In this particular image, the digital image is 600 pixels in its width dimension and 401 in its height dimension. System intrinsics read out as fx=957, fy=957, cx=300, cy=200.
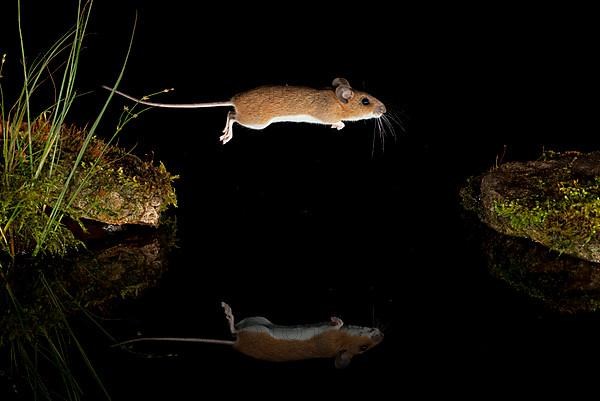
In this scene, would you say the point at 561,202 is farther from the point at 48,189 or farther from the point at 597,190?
the point at 48,189

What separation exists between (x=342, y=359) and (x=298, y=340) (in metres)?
0.34

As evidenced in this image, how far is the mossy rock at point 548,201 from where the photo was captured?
6762mm

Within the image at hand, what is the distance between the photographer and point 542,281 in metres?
6.39

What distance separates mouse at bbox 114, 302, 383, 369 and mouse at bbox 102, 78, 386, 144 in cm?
174

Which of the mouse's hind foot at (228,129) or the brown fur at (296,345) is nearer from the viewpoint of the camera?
the brown fur at (296,345)

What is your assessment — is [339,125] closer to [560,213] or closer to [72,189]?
[560,213]

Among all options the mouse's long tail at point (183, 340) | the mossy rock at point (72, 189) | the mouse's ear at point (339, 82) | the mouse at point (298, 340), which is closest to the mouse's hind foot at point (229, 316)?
the mouse at point (298, 340)

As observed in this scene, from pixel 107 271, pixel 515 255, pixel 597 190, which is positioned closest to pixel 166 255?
pixel 107 271

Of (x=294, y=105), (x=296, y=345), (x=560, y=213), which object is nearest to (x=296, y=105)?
(x=294, y=105)

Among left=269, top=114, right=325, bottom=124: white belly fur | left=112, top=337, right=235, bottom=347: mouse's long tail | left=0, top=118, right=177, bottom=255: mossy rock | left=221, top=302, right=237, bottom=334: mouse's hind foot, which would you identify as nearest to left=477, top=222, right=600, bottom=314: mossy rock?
left=269, top=114, right=325, bottom=124: white belly fur

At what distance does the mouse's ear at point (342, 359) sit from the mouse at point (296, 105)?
2198 millimetres

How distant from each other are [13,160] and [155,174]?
1230 mm

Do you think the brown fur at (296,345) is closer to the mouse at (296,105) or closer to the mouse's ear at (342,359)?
the mouse's ear at (342,359)

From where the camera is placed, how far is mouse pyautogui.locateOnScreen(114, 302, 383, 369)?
5195 millimetres
